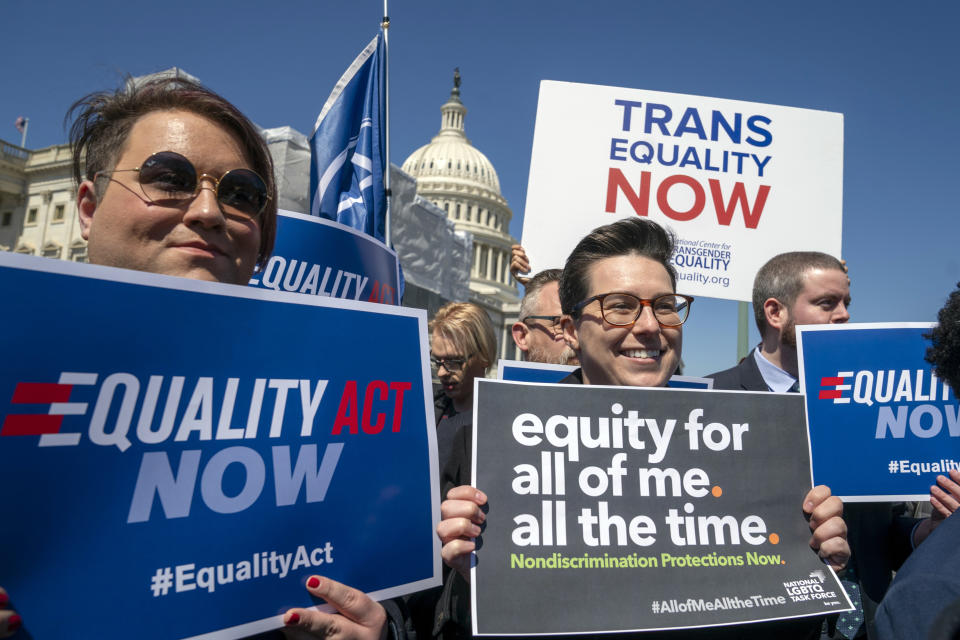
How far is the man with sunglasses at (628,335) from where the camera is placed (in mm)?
1680

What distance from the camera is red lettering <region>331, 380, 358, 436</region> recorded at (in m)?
1.47

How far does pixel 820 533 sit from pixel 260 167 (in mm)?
1568

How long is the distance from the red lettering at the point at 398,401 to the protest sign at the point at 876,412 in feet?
4.50

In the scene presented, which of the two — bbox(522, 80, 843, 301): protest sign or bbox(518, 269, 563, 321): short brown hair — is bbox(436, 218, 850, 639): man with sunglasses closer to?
bbox(518, 269, 563, 321): short brown hair

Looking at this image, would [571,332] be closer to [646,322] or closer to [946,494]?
[646,322]

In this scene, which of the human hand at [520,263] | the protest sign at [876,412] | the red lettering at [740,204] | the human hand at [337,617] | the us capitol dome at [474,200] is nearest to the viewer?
the human hand at [337,617]

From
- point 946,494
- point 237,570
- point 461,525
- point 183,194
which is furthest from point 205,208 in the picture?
point 946,494

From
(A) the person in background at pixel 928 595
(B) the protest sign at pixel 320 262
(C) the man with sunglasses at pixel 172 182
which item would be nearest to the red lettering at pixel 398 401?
(C) the man with sunglasses at pixel 172 182

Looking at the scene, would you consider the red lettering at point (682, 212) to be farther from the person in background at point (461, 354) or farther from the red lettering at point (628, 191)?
the person in background at point (461, 354)

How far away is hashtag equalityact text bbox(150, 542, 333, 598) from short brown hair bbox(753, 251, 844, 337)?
2443 mm

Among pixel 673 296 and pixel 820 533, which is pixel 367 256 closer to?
pixel 673 296

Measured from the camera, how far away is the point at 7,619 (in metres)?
1.03

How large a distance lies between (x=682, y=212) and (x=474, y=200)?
74.8 m

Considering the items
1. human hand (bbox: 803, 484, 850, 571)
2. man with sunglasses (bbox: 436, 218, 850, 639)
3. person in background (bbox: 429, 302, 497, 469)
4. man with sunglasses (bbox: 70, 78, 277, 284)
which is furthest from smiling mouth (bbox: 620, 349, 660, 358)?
person in background (bbox: 429, 302, 497, 469)
